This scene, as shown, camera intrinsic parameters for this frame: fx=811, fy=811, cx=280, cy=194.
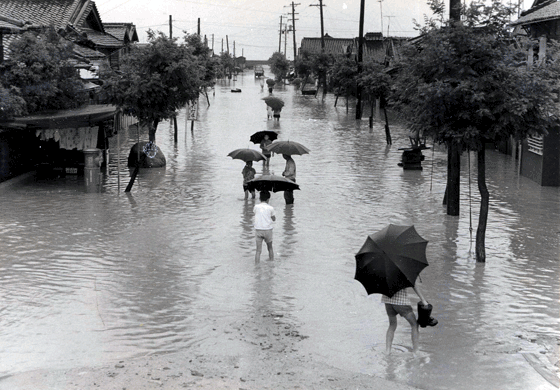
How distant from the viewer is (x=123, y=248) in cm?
1595

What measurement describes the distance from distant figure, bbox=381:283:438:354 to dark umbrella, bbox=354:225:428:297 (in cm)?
20

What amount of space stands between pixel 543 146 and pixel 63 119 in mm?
14417

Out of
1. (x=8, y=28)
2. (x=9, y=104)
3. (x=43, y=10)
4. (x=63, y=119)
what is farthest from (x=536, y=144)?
(x=43, y=10)

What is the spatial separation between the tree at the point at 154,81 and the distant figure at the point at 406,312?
14.9 metres

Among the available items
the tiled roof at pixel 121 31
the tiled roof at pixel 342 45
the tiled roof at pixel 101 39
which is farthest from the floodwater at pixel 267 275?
the tiled roof at pixel 342 45

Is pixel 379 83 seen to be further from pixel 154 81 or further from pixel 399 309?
pixel 399 309

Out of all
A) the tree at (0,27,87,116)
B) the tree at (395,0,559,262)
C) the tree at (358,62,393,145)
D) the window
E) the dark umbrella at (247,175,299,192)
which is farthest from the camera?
the tree at (358,62,393,145)

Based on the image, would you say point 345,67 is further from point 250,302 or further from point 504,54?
point 250,302

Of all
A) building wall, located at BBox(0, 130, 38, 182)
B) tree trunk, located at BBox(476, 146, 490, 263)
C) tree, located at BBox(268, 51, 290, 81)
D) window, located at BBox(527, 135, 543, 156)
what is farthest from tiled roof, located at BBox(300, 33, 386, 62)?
tree trunk, located at BBox(476, 146, 490, 263)

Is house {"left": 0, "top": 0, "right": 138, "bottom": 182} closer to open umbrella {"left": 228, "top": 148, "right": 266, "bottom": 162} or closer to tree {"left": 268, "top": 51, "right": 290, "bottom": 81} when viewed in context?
open umbrella {"left": 228, "top": 148, "right": 266, "bottom": 162}

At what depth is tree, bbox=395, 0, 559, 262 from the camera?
1429cm

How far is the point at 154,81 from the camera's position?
23.3 metres

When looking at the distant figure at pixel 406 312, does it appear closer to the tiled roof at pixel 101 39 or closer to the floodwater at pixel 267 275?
the floodwater at pixel 267 275

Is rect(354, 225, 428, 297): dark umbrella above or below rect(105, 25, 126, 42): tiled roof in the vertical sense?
below
